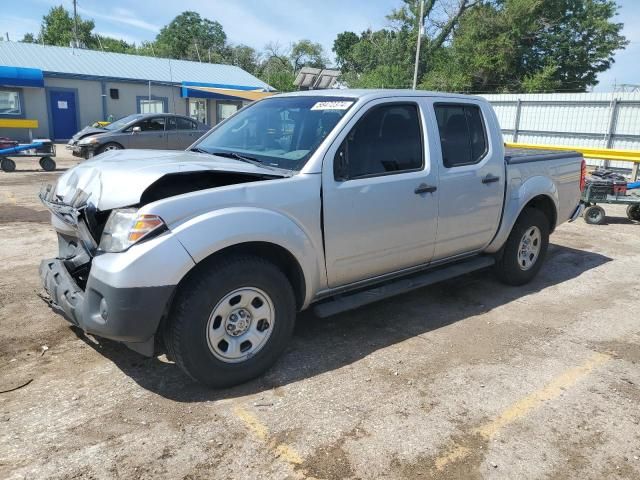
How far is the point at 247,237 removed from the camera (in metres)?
3.20

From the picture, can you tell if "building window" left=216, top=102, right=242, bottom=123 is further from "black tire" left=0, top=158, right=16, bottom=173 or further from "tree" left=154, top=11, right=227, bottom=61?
"tree" left=154, top=11, right=227, bottom=61

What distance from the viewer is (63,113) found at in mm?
26094

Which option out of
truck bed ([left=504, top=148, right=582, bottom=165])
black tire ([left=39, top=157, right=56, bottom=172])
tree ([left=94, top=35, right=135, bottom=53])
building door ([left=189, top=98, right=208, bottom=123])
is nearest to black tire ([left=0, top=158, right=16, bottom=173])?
black tire ([left=39, top=157, right=56, bottom=172])

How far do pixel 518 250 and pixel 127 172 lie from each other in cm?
402

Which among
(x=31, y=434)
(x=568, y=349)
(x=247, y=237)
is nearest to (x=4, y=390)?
(x=31, y=434)

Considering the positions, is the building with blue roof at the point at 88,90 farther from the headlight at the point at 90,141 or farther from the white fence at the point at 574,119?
the white fence at the point at 574,119

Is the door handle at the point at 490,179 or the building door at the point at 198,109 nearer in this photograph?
the door handle at the point at 490,179

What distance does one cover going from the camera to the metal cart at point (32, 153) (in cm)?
1436

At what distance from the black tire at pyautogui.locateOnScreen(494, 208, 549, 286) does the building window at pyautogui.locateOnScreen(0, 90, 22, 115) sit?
25.5m

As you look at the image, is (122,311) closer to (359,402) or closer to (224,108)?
(359,402)

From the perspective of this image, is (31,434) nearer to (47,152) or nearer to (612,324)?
(612,324)

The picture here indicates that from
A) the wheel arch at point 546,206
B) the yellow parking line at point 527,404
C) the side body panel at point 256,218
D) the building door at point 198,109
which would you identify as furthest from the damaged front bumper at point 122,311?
the building door at point 198,109

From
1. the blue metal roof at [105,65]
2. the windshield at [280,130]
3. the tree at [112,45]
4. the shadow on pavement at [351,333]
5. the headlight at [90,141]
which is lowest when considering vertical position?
the shadow on pavement at [351,333]

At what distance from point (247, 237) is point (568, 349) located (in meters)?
2.80
